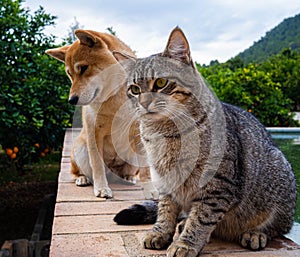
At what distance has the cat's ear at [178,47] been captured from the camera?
4.71 feet

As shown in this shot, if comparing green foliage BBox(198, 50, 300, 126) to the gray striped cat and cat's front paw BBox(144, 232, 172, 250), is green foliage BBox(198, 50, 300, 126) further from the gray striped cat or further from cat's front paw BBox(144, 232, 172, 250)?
cat's front paw BBox(144, 232, 172, 250)

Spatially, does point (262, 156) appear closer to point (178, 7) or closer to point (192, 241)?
point (192, 241)

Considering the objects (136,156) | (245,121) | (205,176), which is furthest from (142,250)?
(136,156)

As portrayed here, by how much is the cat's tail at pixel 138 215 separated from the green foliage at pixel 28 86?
2.18m

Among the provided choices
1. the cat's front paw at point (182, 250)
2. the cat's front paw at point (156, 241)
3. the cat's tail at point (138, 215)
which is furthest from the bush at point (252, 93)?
the cat's front paw at point (182, 250)

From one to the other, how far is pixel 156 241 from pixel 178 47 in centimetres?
74

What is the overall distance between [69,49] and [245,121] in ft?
4.09

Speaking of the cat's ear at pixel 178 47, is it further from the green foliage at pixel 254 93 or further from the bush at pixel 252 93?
the bush at pixel 252 93

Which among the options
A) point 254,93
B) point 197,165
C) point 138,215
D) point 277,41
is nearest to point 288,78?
point 254,93

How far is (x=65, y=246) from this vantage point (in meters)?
1.37

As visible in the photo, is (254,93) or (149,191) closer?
(149,191)

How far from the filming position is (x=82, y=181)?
7.88ft

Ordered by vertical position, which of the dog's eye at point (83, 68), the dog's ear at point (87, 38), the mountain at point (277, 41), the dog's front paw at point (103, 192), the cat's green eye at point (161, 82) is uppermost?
the mountain at point (277, 41)

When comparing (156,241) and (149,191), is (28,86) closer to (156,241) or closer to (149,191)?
(149,191)
